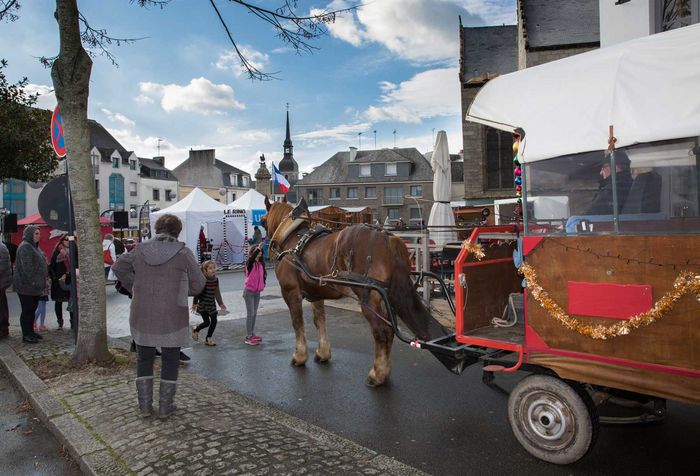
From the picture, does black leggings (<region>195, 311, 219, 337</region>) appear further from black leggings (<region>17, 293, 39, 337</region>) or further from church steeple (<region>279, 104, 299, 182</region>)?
church steeple (<region>279, 104, 299, 182</region>)

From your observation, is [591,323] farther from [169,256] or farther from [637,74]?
[169,256]

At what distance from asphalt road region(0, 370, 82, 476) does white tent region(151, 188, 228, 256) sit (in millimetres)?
15623

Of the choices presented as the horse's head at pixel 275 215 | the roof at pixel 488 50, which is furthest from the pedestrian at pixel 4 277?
the roof at pixel 488 50

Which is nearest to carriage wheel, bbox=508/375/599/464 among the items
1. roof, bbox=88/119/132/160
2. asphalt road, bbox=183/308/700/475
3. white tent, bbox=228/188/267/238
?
asphalt road, bbox=183/308/700/475


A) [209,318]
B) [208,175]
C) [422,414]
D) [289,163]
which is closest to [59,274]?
[209,318]

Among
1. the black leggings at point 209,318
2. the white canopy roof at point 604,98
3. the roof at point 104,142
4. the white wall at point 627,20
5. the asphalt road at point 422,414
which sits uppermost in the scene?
the roof at point 104,142

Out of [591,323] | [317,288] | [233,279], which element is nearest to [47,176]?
[233,279]

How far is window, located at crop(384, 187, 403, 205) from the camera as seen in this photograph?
55.2m

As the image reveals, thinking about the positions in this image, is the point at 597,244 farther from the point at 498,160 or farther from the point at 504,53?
the point at 504,53

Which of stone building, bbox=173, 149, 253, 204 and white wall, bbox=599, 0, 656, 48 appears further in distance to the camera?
stone building, bbox=173, 149, 253, 204

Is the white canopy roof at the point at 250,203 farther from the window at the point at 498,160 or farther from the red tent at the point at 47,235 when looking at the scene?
the window at the point at 498,160

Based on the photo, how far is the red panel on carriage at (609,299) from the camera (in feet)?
9.59

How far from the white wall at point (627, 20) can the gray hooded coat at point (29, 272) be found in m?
11.5

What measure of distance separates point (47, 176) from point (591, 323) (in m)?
16.5
